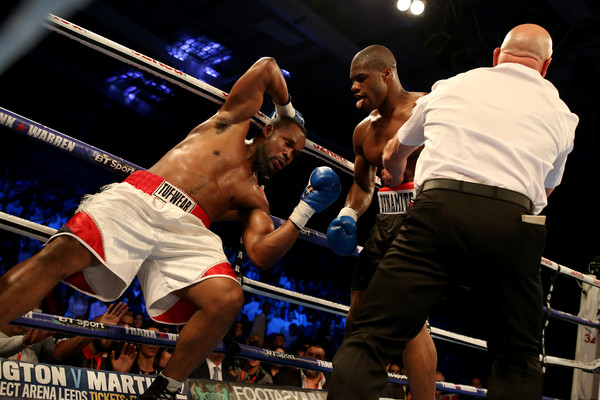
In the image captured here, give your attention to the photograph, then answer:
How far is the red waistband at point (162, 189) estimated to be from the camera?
5.31ft

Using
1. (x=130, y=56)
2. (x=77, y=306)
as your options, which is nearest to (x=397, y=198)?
(x=130, y=56)

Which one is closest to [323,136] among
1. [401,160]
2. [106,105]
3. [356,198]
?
[106,105]

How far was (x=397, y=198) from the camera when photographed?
1.97 m

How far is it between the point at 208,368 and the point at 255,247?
184 centimetres

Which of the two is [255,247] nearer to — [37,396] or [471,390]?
[37,396]

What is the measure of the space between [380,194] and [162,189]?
0.90m

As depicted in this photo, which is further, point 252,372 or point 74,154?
point 252,372

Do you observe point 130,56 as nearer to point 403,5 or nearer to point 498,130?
point 498,130

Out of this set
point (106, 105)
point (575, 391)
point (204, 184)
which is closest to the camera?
point (204, 184)

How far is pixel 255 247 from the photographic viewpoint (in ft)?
5.86

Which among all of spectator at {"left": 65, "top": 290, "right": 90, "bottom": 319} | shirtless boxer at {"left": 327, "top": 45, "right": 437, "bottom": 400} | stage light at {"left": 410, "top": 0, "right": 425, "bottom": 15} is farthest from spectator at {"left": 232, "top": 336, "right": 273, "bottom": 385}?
stage light at {"left": 410, "top": 0, "right": 425, "bottom": 15}

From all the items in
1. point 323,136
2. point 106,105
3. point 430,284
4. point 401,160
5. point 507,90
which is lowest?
point 430,284

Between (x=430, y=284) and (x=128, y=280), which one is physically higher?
(x=430, y=284)

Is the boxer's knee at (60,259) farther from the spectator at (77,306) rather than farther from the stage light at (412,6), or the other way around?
the stage light at (412,6)
